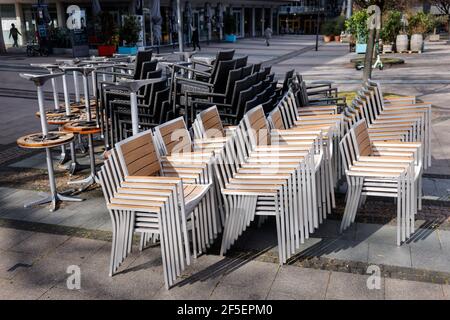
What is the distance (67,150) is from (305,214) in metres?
4.76

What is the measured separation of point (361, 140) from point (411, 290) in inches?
61.3

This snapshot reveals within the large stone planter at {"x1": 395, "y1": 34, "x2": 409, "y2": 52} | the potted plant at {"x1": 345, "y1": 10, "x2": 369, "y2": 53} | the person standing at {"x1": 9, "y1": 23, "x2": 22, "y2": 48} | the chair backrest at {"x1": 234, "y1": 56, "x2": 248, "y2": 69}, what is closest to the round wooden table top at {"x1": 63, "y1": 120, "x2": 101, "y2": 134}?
the chair backrest at {"x1": 234, "y1": 56, "x2": 248, "y2": 69}

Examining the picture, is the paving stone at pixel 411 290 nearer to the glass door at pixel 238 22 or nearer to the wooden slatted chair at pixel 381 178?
the wooden slatted chair at pixel 381 178

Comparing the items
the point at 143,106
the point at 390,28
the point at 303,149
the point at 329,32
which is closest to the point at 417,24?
the point at 390,28

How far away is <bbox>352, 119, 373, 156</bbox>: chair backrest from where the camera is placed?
4.37 metres

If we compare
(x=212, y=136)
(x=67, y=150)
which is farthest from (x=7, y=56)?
(x=212, y=136)

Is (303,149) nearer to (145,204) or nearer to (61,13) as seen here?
(145,204)

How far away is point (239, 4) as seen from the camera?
4300 cm

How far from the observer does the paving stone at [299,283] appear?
11.2 ft

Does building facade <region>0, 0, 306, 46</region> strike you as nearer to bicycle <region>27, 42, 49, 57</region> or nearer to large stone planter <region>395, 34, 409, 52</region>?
bicycle <region>27, 42, 49, 57</region>

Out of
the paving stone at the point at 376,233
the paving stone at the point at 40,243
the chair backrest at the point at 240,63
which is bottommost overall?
the paving stone at the point at 40,243

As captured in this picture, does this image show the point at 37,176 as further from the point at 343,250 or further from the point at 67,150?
the point at 343,250

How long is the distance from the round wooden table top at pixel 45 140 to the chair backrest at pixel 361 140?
3.01m

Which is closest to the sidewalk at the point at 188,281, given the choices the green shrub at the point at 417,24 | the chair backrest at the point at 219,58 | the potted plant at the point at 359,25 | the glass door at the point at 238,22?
the chair backrest at the point at 219,58
